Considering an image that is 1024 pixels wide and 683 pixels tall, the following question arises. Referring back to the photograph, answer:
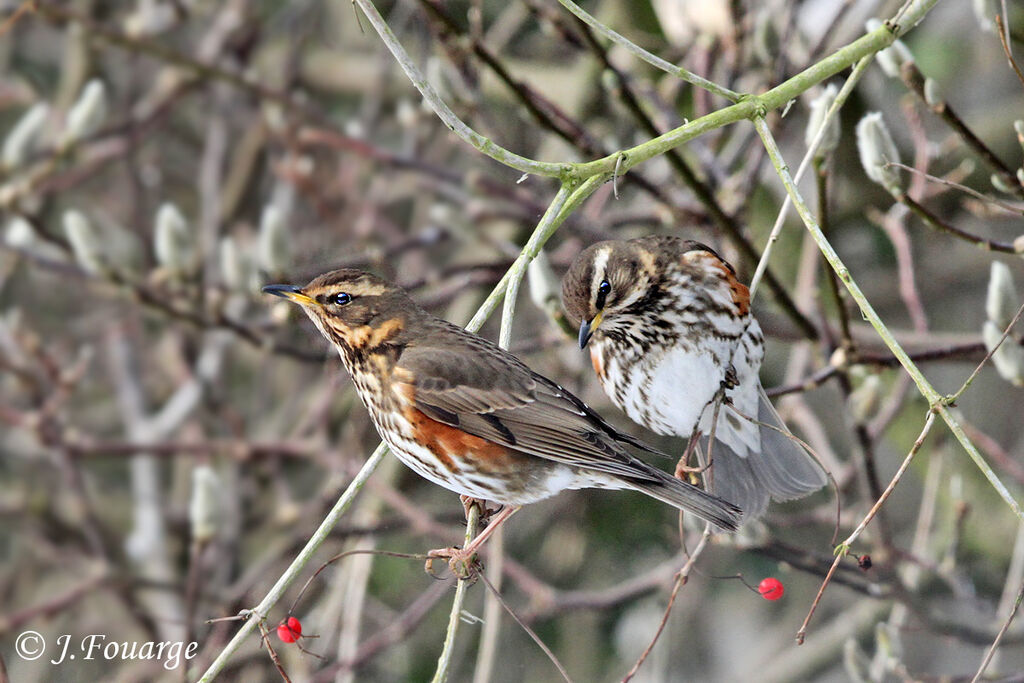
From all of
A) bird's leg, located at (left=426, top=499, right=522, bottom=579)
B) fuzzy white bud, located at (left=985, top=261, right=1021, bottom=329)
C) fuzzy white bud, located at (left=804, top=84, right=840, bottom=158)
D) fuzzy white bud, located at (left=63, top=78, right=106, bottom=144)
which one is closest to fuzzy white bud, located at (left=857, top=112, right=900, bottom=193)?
fuzzy white bud, located at (left=804, top=84, right=840, bottom=158)

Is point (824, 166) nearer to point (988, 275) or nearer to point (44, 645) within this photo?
point (988, 275)

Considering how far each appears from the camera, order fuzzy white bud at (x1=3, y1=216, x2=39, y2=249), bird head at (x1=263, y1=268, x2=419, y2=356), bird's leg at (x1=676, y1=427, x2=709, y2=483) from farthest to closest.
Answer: fuzzy white bud at (x1=3, y1=216, x2=39, y2=249)
bird head at (x1=263, y1=268, x2=419, y2=356)
bird's leg at (x1=676, y1=427, x2=709, y2=483)

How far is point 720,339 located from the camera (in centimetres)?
238

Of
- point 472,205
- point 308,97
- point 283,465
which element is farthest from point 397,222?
point 472,205

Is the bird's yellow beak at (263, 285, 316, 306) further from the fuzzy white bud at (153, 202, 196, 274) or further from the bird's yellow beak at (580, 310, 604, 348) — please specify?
the fuzzy white bud at (153, 202, 196, 274)

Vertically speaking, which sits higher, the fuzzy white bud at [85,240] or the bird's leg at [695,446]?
the bird's leg at [695,446]

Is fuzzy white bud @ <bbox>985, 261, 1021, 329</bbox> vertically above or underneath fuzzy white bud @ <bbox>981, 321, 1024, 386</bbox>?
above

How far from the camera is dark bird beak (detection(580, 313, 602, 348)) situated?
2.24 metres

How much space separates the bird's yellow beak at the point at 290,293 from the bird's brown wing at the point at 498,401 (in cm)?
22

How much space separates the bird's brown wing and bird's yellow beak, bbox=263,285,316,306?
0.72 feet

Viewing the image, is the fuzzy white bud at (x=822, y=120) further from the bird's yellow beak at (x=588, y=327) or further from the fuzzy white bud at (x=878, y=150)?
the bird's yellow beak at (x=588, y=327)

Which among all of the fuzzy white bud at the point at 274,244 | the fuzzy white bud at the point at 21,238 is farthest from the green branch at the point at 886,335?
the fuzzy white bud at the point at 21,238

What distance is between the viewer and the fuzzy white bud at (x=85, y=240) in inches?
140

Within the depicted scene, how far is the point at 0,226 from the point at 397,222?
206 cm
